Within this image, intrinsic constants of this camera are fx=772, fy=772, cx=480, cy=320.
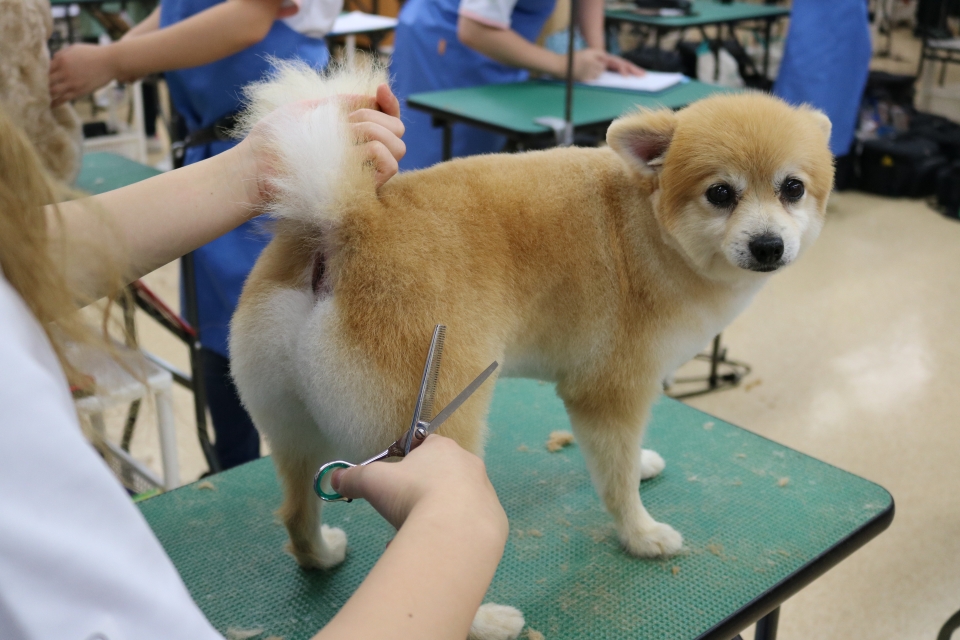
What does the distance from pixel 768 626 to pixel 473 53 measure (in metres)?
1.94

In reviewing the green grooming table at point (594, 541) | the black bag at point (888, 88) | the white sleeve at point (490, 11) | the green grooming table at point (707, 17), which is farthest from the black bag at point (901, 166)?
the green grooming table at point (594, 541)

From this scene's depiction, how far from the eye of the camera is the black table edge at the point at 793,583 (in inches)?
37.5

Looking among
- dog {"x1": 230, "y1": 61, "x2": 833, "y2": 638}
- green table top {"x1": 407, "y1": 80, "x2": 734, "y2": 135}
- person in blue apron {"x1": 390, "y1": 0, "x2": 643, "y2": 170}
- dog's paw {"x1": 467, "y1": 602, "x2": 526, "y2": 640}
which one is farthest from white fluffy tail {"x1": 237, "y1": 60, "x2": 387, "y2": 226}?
person in blue apron {"x1": 390, "y1": 0, "x2": 643, "y2": 170}

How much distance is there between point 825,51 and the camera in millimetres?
2842

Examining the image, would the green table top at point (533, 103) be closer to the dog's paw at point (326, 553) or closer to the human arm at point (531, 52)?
the human arm at point (531, 52)

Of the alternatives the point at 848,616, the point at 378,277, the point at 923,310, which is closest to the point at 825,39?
the point at 923,310

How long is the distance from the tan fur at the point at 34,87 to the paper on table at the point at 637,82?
1.52 metres

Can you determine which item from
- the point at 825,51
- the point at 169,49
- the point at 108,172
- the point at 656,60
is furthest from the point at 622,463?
the point at 656,60

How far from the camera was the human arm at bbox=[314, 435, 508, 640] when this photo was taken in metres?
0.52

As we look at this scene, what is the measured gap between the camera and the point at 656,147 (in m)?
1.01

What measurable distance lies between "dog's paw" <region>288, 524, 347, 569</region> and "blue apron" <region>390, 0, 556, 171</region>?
5.13 ft

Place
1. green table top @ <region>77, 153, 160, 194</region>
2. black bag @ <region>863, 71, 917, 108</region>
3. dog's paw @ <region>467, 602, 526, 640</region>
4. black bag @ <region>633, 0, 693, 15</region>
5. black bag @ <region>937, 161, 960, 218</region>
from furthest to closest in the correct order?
black bag @ <region>863, 71, 917, 108</region> → black bag @ <region>633, 0, 693, 15</region> → black bag @ <region>937, 161, 960, 218</region> → green table top @ <region>77, 153, 160, 194</region> → dog's paw @ <region>467, 602, 526, 640</region>

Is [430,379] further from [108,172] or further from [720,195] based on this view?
[108,172]

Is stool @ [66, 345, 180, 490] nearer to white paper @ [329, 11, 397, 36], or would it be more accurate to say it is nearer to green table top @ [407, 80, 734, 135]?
green table top @ [407, 80, 734, 135]
